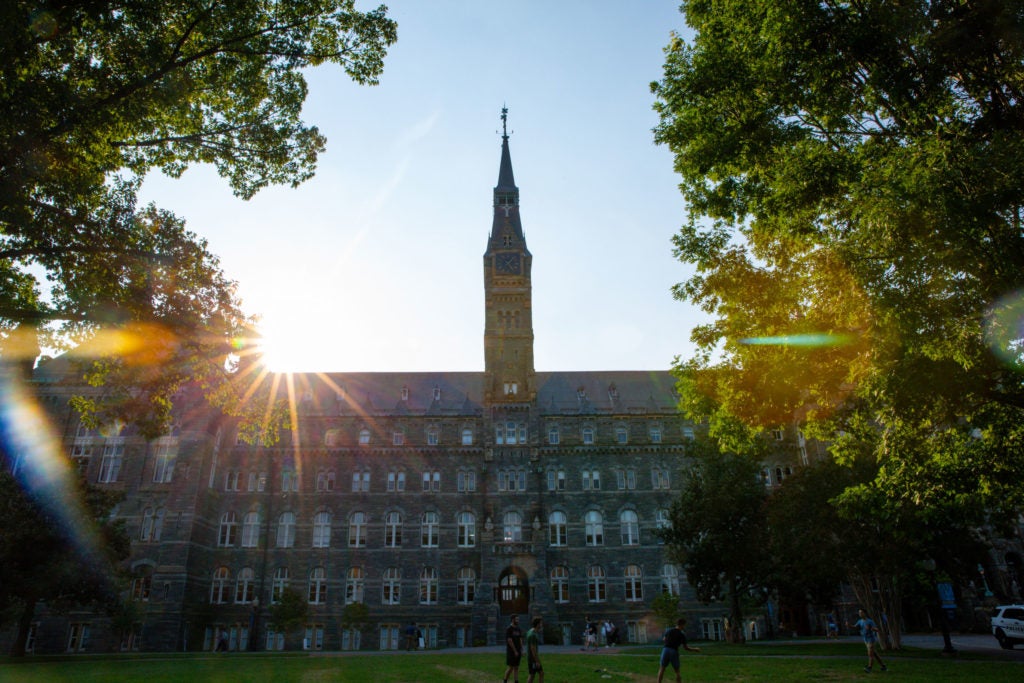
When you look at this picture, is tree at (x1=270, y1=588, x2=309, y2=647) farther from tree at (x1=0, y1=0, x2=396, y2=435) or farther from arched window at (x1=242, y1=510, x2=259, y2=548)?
tree at (x1=0, y1=0, x2=396, y2=435)

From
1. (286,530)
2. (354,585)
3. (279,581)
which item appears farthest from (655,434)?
(279,581)

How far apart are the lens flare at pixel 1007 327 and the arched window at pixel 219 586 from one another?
150ft

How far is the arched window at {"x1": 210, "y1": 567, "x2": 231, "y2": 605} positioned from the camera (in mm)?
44781

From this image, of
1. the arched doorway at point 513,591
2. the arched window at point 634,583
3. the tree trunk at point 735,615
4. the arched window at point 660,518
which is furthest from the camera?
the arched window at point 660,518

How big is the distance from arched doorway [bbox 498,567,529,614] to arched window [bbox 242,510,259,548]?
55.3ft

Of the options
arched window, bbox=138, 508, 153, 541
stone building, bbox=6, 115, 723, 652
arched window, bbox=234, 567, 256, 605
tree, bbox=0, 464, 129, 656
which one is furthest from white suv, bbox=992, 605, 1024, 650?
arched window, bbox=138, 508, 153, 541

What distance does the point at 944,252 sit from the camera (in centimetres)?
1120

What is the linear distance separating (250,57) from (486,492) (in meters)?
36.7

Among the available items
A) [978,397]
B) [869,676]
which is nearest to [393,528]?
[869,676]

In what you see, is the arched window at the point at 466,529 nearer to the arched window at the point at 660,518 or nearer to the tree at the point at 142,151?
the arched window at the point at 660,518

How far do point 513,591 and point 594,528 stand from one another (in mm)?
6896

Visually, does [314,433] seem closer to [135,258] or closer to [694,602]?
[694,602]

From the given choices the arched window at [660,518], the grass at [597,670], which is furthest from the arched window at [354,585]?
the grass at [597,670]

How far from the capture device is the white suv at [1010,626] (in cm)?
2834
